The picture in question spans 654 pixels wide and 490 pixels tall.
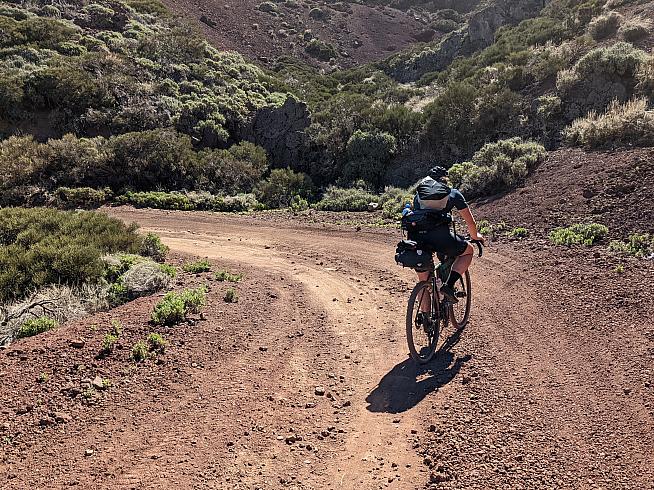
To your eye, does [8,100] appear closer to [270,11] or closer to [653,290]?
[653,290]

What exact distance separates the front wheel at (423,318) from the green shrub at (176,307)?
3.04 metres

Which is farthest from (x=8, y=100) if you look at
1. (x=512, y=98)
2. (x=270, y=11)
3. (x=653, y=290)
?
(x=270, y=11)

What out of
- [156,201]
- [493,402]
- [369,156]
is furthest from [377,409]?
[369,156]

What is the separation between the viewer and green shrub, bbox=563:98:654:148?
1219cm

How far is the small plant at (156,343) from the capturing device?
555 cm

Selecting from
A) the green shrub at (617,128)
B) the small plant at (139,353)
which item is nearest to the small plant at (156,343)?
the small plant at (139,353)

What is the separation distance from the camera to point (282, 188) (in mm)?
17875

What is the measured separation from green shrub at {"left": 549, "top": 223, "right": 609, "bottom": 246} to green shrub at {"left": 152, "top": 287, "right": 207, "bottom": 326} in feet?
22.4

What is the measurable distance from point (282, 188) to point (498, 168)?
25.5 ft

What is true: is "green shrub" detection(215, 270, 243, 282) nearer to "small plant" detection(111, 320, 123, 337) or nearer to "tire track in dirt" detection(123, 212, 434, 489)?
"tire track in dirt" detection(123, 212, 434, 489)

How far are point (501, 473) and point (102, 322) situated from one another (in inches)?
190

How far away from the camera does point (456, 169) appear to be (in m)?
14.9

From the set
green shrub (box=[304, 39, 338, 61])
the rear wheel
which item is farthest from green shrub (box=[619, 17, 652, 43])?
green shrub (box=[304, 39, 338, 61])

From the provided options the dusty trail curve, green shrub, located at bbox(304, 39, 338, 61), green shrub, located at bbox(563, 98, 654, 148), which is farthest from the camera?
green shrub, located at bbox(304, 39, 338, 61)
